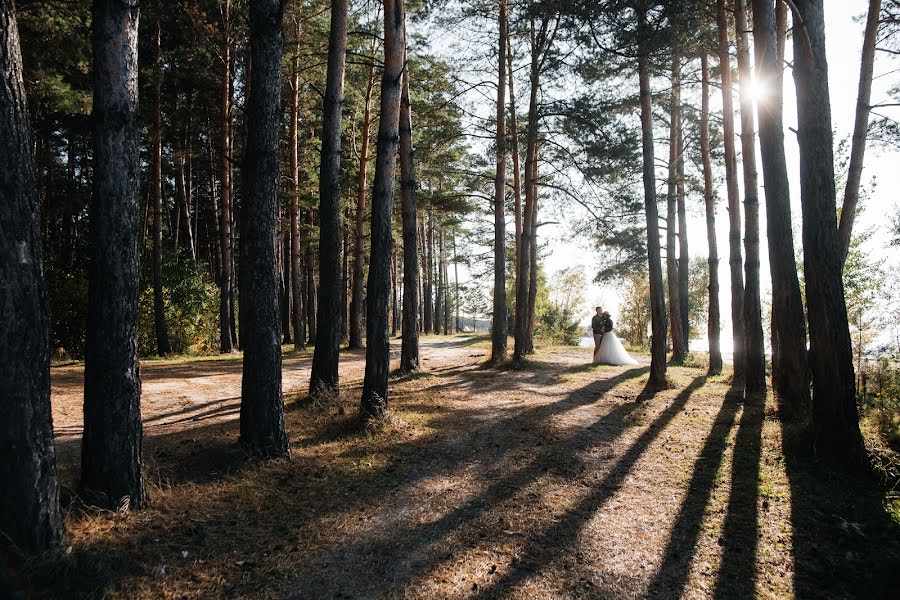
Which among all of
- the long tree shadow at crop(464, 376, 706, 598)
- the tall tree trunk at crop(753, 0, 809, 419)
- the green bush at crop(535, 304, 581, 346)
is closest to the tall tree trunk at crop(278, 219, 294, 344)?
the green bush at crop(535, 304, 581, 346)

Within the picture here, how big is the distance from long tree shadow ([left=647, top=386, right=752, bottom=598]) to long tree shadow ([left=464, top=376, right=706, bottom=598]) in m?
0.71

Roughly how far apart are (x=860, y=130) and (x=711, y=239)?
466cm

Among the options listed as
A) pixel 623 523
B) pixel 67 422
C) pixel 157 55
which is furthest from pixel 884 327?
pixel 157 55

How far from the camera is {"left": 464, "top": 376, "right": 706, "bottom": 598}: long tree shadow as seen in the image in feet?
11.8

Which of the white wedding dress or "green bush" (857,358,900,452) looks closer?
"green bush" (857,358,900,452)

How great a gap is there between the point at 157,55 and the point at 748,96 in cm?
1548

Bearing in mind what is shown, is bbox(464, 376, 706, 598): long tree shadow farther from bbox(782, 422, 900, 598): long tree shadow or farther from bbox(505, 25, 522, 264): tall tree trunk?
bbox(505, 25, 522, 264): tall tree trunk

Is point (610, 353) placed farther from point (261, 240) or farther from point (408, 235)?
point (261, 240)

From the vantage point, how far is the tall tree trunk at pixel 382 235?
23.3 feet

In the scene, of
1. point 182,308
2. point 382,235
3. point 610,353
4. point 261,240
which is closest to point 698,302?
point 610,353

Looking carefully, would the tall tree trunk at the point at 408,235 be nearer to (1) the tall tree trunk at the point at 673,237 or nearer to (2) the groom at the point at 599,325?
(2) the groom at the point at 599,325

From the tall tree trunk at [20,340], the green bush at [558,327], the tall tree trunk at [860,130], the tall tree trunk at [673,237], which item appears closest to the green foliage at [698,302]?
the green bush at [558,327]

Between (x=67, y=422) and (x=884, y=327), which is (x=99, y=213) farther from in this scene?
(x=884, y=327)

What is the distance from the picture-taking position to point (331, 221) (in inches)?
326
